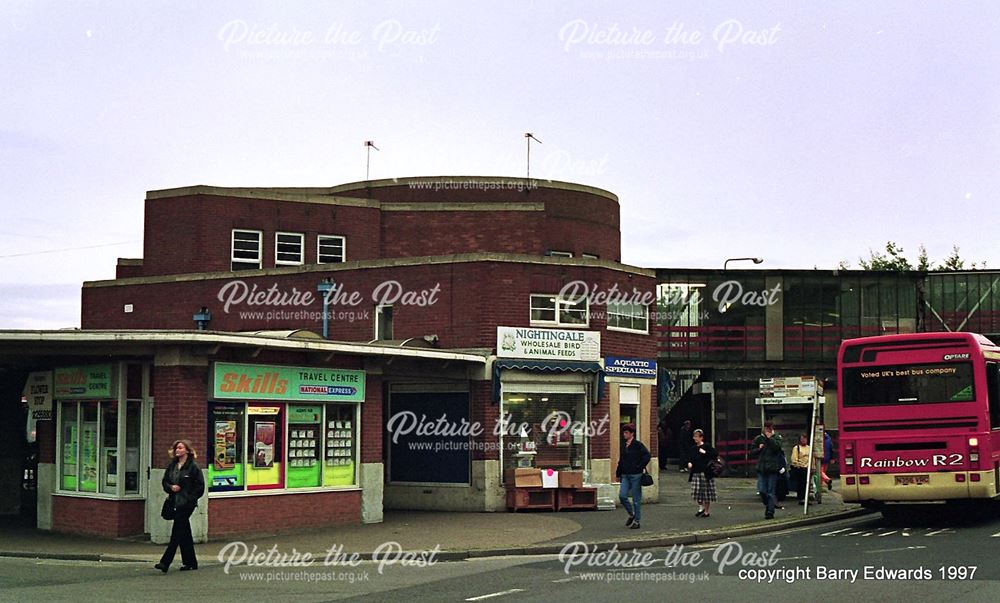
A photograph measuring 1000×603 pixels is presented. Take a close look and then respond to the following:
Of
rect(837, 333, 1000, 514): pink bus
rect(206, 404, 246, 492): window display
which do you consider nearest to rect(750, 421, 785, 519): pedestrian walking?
rect(837, 333, 1000, 514): pink bus

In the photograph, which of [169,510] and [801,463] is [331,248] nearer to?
[801,463]

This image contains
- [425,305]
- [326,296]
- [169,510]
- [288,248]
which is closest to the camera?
[169,510]

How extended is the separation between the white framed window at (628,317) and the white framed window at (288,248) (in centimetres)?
1141

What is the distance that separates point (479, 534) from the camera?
20547mm

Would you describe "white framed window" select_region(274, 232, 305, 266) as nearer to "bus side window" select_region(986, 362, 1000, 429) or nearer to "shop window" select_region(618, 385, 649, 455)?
"shop window" select_region(618, 385, 649, 455)

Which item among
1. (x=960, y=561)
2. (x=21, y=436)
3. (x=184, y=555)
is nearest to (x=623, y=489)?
(x=960, y=561)

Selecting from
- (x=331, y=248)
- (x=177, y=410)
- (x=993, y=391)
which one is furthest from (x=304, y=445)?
(x=331, y=248)

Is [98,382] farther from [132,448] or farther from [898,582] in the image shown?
[898,582]

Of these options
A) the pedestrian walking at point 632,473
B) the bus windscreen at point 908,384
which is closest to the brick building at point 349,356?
the pedestrian walking at point 632,473

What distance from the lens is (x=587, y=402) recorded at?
89.7ft

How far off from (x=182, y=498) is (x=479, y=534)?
20.0 ft

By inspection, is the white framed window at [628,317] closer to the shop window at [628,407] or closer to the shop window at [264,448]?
the shop window at [628,407]

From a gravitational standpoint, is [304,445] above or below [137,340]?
below

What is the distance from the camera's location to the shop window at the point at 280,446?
20.4 m
